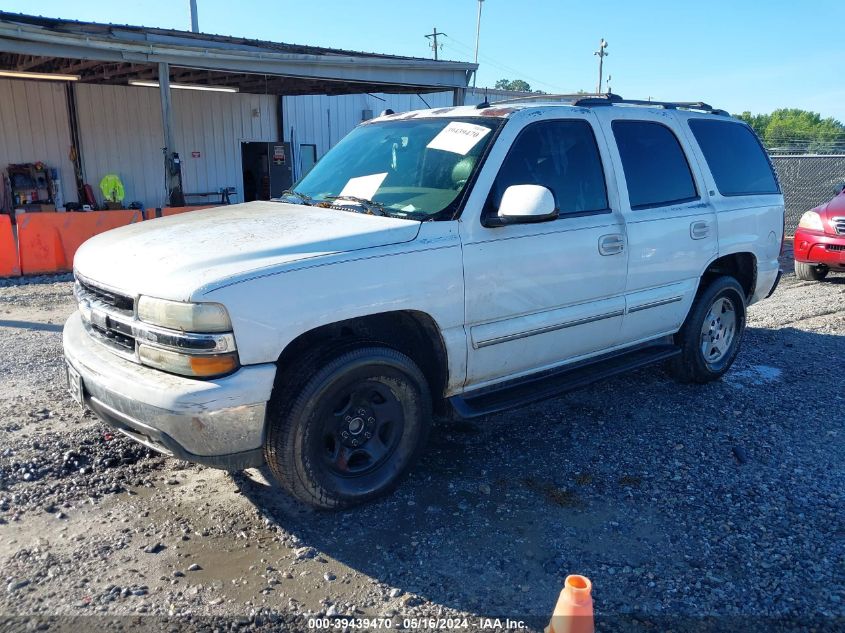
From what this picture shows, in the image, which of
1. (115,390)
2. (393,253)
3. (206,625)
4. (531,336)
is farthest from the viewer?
(531,336)

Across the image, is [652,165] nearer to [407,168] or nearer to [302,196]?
[407,168]

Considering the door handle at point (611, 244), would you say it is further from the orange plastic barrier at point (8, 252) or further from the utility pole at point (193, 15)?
the utility pole at point (193, 15)

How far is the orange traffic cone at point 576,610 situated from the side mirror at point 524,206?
6.19 ft

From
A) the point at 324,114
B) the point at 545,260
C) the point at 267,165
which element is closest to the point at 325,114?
the point at 324,114

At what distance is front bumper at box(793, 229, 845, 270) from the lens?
955 cm

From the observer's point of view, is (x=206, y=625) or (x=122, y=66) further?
(x=122, y=66)

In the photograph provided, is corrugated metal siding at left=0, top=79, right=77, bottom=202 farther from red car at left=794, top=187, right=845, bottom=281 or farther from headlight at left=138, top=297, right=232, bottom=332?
red car at left=794, top=187, right=845, bottom=281

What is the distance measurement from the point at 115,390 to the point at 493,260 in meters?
2.00

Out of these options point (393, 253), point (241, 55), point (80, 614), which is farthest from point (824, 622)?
point (241, 55)

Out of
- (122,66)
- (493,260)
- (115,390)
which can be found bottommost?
(115,390)

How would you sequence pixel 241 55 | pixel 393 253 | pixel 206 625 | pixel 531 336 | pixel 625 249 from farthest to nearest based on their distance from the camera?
pixel 241 55 < pixel 625 249 < pixel 531 336 < pixel 393 253 < pixel 206 625

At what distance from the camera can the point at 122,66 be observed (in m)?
12.8

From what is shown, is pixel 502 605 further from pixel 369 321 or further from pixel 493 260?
pixel 493 260

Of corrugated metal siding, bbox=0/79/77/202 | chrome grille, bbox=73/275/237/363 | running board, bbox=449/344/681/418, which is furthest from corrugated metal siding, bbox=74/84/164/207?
running board, bbox=449/344/681/418
